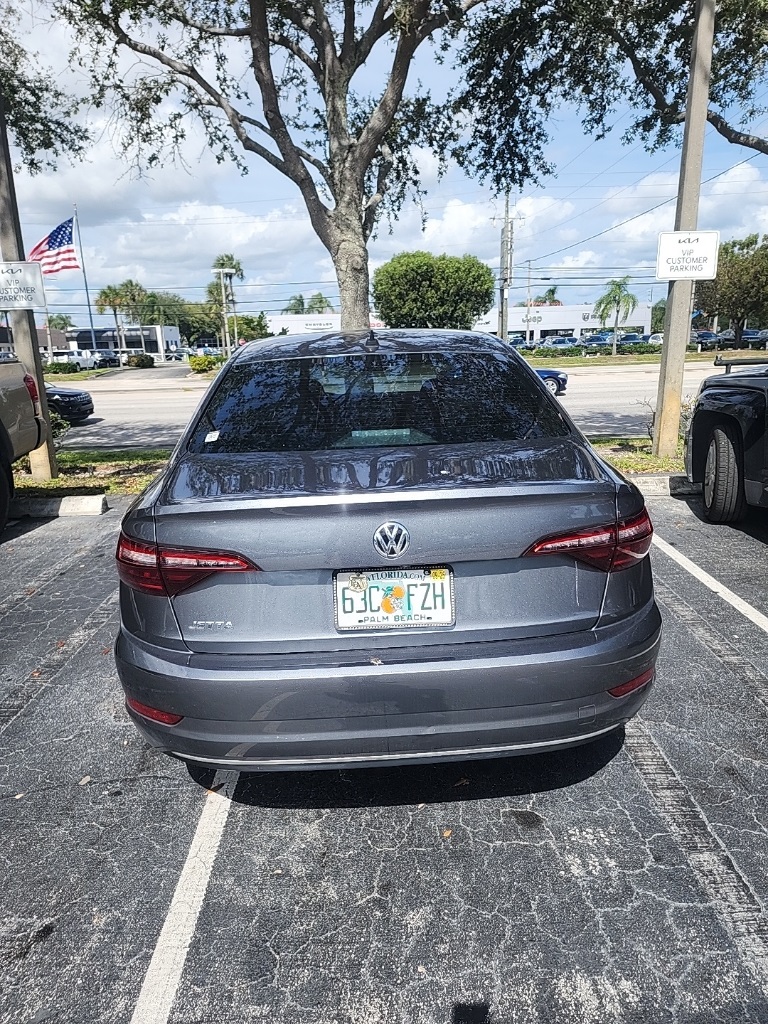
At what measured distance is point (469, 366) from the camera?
3146mm

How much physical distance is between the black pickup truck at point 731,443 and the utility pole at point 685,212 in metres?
1.60

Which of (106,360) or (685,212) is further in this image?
(106,360)

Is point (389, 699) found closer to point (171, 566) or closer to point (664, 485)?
point (171, 566)

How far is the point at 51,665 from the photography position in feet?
12.7

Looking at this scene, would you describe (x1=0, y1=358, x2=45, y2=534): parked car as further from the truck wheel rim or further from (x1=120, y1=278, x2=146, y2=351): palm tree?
(x1=120, y1=278, x2=146, y2=351): palm tree

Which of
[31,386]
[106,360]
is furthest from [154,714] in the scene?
[106,360]

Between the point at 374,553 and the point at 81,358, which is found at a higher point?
the point at 374,553

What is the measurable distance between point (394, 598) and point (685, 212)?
7.56m

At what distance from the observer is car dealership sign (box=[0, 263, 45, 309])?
23.6ft

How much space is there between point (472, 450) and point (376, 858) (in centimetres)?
141

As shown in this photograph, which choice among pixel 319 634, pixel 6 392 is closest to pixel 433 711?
pixel 319 634

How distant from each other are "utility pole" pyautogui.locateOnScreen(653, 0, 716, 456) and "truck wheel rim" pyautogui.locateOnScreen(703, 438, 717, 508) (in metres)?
2.02

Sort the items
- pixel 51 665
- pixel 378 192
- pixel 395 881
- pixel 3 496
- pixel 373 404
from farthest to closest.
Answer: pixel 378 192 → pixel 3 496 → pixel 51 665 → pixel 373 404 → pixel 395 881

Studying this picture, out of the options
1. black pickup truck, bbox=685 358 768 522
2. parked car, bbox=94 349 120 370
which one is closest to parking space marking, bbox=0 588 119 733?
black pickup truck, bbox=685 358 768 522
